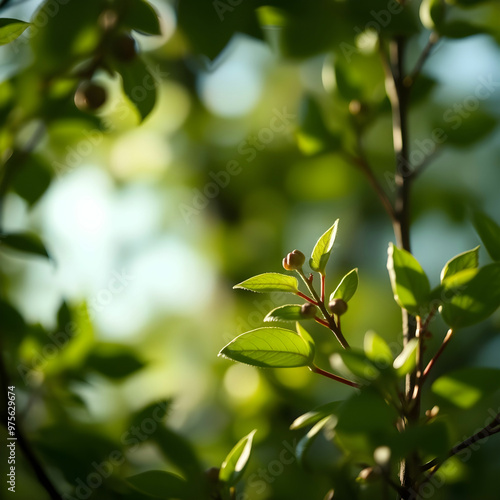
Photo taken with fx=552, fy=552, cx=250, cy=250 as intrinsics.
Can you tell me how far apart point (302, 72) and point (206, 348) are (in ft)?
5.72

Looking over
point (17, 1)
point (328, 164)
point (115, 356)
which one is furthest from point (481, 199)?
point (17, 1)

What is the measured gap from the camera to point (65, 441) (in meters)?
1.00

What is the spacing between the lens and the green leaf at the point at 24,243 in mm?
919

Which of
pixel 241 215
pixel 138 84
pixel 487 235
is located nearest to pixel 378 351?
pixel 487 235

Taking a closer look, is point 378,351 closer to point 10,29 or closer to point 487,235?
point 487,235

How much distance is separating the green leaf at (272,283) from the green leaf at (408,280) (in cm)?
13

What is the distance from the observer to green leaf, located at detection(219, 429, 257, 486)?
70 centimetres

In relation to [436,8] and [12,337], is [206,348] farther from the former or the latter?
[436,8]

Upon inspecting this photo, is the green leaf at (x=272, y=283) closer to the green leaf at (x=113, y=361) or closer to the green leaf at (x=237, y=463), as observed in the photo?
the green leaf at (x=237, y=463)

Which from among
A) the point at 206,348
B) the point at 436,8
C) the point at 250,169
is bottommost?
the point at 206,348

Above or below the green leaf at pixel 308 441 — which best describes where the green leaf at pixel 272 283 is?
above
